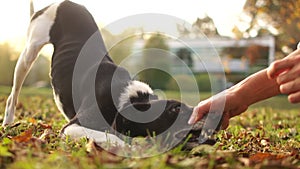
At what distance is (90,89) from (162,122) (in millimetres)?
1287

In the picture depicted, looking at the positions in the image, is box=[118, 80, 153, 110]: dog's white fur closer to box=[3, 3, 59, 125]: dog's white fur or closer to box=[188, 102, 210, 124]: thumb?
box=[188, 102, 210, 124]: thumb

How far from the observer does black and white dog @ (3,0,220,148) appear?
3.45m

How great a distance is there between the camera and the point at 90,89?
442cm

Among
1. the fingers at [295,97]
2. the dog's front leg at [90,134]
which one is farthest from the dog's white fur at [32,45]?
the fingers at [295,97]

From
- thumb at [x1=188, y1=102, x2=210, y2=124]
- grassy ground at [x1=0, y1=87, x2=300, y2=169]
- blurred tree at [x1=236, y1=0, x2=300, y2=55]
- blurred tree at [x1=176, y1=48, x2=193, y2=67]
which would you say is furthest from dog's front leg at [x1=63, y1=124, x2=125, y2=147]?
blurred tree at [x1=176, y1=48, x2=193, y2=67]

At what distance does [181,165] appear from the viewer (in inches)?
92.5

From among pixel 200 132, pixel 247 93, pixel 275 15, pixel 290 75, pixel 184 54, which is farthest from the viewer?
pixel 184 54

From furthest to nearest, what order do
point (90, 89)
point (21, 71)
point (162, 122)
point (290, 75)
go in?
point (21, 71)
point (90, 89)
point (162, 122)
point (290, 75)

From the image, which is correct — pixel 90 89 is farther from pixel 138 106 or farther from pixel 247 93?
pixel 247 93

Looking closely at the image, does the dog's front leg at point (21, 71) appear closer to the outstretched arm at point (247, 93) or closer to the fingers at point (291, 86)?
the outstretched arm at point (247, 93)

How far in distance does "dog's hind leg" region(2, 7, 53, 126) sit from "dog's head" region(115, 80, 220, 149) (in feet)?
6.97

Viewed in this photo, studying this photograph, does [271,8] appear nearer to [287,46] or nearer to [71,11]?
[287,46]

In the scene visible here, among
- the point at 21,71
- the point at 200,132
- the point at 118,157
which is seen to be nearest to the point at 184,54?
the point at 21,71

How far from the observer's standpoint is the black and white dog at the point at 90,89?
3.45m
